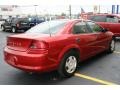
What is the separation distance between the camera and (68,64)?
5.91 meters

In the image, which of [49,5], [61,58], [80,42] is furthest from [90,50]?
[49,5]

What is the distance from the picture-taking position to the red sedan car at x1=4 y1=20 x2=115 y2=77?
529 cm

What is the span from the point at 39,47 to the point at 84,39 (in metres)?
1.66

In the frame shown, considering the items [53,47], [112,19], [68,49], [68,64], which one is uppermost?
[112,19]

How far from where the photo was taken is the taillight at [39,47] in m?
5.27

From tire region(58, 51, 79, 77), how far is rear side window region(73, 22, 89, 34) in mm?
616

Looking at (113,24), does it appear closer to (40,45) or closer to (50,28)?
(50,28)

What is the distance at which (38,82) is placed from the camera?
18.5ft

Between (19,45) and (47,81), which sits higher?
(19,45)

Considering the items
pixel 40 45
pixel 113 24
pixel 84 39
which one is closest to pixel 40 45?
pixel 40 45

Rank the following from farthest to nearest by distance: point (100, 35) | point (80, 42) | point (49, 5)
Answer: point (100, 35) < point (80, 42) < point (49, 5)

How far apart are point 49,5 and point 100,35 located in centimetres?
332

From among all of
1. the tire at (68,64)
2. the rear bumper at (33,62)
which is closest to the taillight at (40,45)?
the rear bumper at (33,62)

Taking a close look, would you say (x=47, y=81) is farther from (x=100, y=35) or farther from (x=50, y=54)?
(x=100, y=35)
